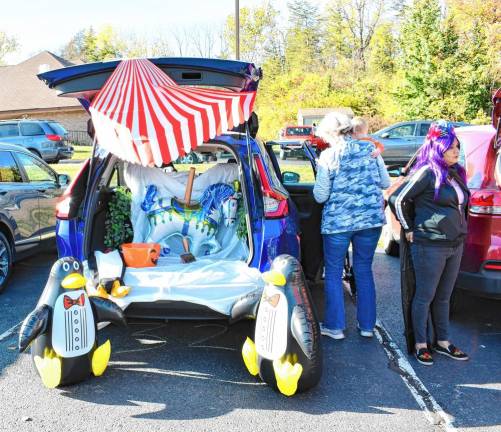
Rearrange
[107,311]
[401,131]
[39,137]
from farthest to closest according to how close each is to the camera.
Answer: [39,137]
[401,131]
[107,311]

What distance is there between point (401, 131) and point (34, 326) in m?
17.2

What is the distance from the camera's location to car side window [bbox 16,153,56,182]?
21.7 feet

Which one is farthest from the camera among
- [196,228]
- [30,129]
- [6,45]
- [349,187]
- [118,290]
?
[6,45]

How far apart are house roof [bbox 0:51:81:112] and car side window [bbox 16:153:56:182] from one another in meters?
29.4

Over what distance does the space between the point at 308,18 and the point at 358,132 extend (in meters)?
64.1

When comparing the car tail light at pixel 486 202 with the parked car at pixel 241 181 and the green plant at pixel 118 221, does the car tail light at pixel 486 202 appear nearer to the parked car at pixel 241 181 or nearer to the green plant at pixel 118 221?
the parked car at pixel 241 181

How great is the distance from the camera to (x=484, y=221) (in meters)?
4.26

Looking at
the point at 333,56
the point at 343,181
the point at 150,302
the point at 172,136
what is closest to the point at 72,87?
the point at 172,136

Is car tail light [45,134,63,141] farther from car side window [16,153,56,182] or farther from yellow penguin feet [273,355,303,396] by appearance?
yellow penguin feet [273,355,303,396]

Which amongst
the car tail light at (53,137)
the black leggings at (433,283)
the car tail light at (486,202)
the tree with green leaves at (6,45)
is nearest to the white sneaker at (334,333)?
the black leggings at (433,283)

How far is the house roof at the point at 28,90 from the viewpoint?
36094 millimetres

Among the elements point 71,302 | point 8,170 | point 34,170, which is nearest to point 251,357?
point 71,302

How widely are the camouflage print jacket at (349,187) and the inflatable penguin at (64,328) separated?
1785 mm

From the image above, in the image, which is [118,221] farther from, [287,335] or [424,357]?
[424,357]
